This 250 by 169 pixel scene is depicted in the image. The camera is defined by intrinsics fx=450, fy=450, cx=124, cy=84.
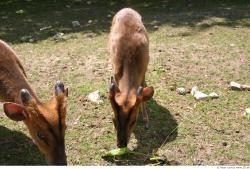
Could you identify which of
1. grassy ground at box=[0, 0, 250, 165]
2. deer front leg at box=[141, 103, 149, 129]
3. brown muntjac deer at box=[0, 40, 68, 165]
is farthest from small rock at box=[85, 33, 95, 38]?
brown muntjac deer at box=[0, 40, 68, 165]

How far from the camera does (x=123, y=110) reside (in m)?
6.36

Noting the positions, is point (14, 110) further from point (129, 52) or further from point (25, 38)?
point (25, 38)

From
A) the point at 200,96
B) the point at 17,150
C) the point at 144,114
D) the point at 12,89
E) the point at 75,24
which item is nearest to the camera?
the point at 12,89

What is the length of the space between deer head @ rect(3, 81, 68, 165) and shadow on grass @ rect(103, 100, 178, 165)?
1.21m

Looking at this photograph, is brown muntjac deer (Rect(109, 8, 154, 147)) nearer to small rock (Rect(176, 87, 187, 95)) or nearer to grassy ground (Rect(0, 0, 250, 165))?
grassy ground (Rect(0, 0, 250, 165))

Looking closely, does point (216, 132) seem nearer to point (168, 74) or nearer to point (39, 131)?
point (168, 74)

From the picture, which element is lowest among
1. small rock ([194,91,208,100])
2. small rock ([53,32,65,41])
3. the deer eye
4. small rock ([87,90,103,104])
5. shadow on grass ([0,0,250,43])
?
shadow on grass ([0,0,250,43])

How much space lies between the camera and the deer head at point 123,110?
20.9ft

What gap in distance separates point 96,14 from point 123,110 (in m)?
9.88

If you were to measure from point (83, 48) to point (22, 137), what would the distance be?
469 centimetres

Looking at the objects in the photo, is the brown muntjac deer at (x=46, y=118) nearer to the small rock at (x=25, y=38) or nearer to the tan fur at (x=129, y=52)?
the tan fur at (x=129, y=52)

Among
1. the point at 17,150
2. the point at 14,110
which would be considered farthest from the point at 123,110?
the point at 17,150

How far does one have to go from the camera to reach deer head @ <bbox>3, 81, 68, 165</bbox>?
18.7 feet

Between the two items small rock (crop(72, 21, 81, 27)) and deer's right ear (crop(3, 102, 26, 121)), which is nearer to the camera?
deer's right ear (crop(3, 102, 26, 121))
